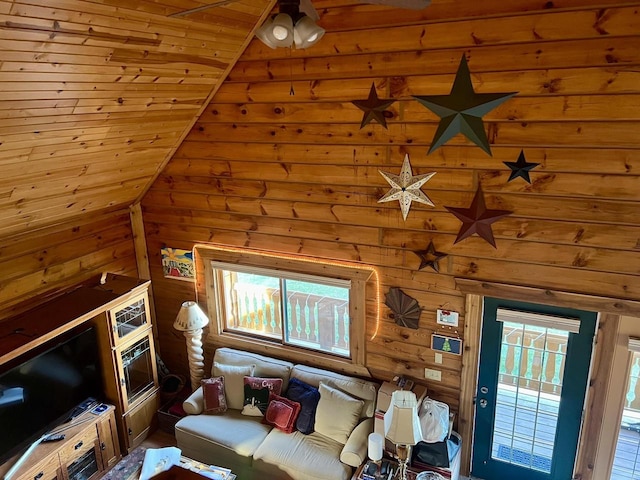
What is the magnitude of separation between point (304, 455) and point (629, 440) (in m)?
2.52

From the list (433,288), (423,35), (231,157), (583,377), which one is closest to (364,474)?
(433,288)

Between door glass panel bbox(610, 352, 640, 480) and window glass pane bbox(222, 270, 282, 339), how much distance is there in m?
3.00

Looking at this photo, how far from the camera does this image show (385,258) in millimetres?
4211

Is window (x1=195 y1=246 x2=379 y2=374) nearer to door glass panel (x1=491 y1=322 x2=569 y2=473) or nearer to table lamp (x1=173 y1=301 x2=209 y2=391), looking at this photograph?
table lamp (x1=173 y1=301 x2=209 y2=391)

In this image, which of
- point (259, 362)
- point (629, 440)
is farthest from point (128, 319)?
point (629, 440)

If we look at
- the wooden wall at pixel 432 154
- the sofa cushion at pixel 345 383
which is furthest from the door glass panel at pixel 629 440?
the sofa cushion at pixel 345 383

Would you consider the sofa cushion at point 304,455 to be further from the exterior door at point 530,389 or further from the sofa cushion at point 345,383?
the exterior door at point 530,389

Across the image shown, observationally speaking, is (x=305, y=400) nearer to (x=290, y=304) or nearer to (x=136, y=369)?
(x=290, y=304)

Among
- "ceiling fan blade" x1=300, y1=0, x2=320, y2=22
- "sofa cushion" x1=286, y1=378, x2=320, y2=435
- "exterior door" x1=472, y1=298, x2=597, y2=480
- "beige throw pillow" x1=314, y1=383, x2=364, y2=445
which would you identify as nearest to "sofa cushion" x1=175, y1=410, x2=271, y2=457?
"sofa cushion" x1=286, y1=378, x2=320, y2=435

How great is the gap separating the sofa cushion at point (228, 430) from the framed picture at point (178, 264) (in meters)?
1.40

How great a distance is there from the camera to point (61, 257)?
4512 mm

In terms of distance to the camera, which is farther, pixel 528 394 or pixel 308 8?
pixel 528 394

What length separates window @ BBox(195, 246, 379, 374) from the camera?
14.6 ft

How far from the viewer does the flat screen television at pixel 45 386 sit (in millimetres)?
3809
